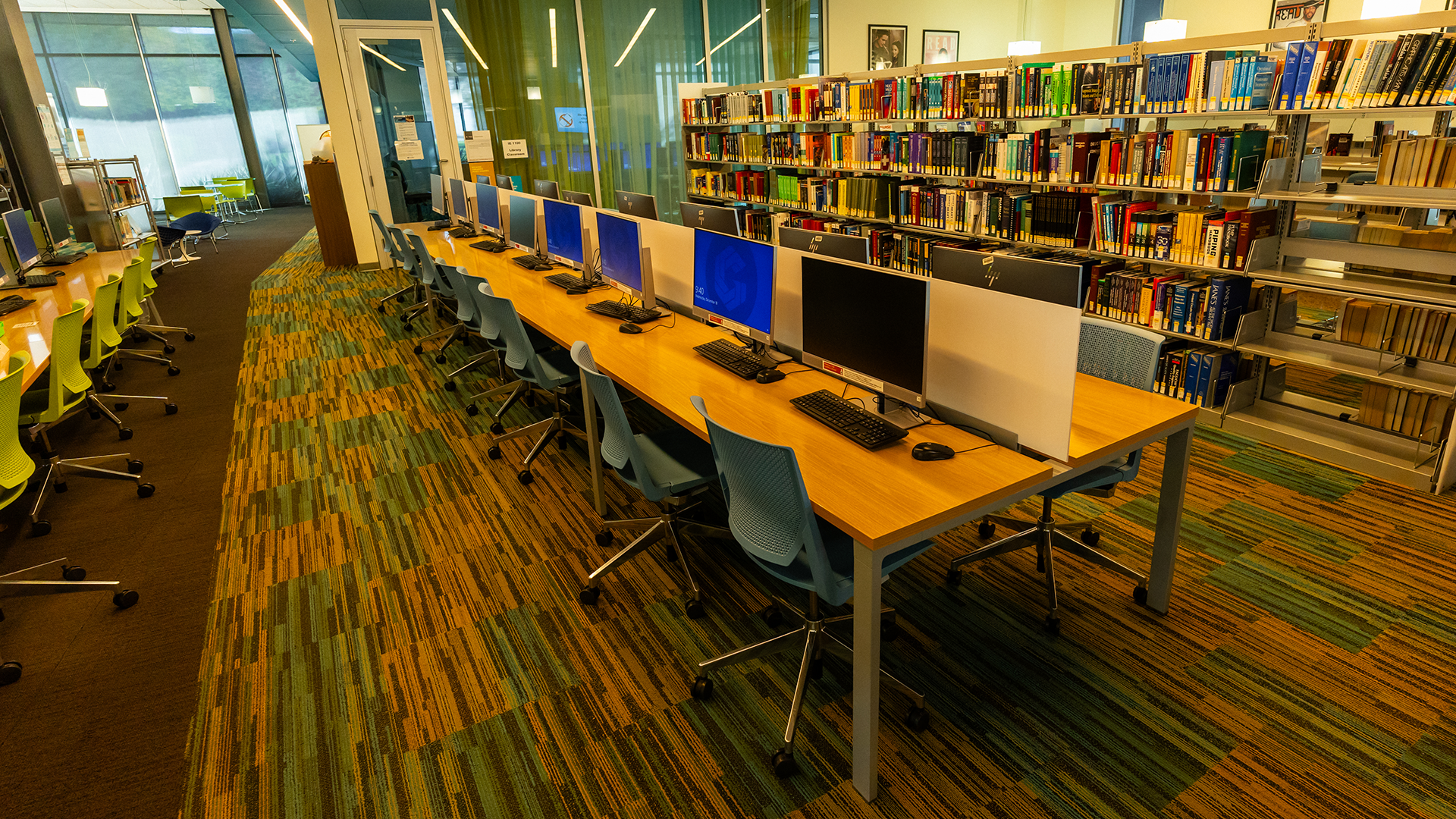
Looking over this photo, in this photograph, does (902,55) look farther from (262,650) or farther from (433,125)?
(262,650)

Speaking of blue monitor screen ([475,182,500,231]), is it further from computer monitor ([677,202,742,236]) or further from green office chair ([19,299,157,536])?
green office chair ([19,299,157,536])

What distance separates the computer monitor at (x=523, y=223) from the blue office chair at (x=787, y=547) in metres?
3.77

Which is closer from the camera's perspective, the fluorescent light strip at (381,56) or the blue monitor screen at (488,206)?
the blue monitor screen at (488,206)

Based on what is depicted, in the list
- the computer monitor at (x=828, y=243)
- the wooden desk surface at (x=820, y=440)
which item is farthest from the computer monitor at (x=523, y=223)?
the computer monitor at (x=828, y=243)

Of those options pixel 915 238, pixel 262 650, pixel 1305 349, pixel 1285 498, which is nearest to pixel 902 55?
pixel 915 238

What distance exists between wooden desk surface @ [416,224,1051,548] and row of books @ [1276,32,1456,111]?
253cm

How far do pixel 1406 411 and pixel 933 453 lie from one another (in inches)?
112

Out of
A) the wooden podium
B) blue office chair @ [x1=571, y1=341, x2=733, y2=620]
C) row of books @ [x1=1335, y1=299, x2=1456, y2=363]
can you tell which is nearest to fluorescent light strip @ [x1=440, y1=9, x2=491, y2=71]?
the wooden podium

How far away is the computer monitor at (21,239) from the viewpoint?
5.28 meters

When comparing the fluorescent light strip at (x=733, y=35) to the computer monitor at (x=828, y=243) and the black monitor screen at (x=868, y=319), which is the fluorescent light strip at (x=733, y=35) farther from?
the black monitor screen at (x=868, y=319)

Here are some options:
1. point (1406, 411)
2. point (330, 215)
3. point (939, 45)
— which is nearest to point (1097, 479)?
point (1406, 411)

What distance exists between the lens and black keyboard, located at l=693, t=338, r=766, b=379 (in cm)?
285

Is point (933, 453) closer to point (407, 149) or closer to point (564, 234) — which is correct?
point (564, 234)

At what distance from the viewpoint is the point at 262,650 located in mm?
2592
